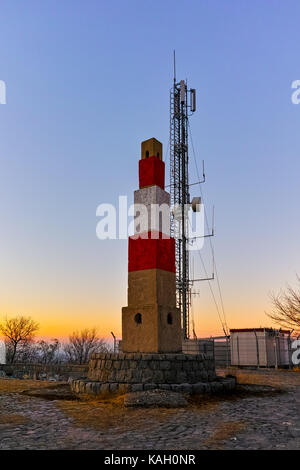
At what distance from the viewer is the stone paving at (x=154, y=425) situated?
6.32m

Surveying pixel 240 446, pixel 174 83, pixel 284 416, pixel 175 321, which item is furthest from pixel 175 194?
pixel 240 446

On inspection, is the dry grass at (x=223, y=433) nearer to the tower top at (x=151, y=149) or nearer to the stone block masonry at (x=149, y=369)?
the stone block masonry at (x=149, y=369)

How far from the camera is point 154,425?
7.69 m

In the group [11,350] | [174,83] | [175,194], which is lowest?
[11,350]

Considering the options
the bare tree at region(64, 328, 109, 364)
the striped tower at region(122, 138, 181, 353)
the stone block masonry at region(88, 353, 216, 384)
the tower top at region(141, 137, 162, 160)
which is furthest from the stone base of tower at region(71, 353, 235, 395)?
the bare tree at region(64, 328, 109, 364)

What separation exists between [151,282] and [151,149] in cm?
492

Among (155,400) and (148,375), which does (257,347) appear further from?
(155,400)

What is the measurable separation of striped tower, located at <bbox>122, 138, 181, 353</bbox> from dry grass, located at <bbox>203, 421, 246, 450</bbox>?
4951mm

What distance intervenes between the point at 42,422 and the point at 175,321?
6.35 meters

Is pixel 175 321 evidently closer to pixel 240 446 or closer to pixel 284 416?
pixel 284 416

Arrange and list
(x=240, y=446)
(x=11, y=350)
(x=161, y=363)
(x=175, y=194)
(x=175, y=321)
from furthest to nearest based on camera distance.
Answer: (x=11, y=350)
(x=175, y=194)
(x=175, y=321)
(x=161, y=363)
(x=240, y=446)

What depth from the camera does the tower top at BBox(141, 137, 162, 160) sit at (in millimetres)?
14617

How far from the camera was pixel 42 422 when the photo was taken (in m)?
8.12
